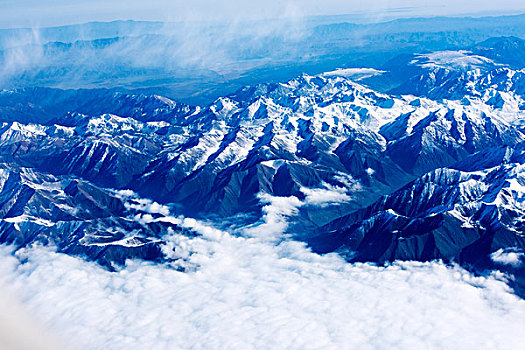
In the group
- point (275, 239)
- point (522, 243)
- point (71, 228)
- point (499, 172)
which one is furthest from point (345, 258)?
point (71, 228)

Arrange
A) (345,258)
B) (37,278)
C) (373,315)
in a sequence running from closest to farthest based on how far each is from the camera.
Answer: (373,315) < (37,278) < (345,258)

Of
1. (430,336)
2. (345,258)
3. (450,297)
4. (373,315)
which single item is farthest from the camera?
(345,258)

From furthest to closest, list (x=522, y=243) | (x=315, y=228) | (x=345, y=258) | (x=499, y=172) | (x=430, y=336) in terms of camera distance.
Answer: (x=315, y=228)
(x=499, y=172)
(x=345, y=258)
(x=522, y=243)
(x=430, y=336)

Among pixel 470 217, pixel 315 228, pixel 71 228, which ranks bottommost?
pixel 315 228

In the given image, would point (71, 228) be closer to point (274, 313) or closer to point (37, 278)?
point (37, 278)

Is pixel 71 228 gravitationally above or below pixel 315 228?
above

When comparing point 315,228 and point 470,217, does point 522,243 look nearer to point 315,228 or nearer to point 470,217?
point 470,217

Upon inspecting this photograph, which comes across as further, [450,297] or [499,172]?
[499,172]

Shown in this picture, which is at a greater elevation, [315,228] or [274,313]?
[274,313]

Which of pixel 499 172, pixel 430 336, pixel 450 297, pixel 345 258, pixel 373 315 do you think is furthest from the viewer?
pixel 499 172

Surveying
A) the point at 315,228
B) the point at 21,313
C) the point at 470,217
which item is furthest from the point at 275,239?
the point at 21,313
